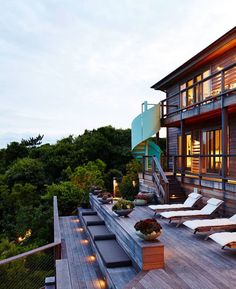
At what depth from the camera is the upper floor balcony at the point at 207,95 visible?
34.8 feet

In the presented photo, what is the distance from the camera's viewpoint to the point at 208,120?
1551 cm

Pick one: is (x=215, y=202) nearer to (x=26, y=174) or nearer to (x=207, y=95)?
(x=207, y=95)

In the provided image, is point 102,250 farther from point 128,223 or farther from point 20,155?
point 20,155

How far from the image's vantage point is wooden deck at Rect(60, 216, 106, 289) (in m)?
6.68

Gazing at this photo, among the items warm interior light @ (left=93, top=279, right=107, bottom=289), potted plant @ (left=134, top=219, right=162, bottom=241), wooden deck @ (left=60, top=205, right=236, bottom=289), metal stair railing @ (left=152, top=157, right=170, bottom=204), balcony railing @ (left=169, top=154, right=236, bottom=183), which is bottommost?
warm interior light @ (left=93, top=279, right=107, bottom=289)

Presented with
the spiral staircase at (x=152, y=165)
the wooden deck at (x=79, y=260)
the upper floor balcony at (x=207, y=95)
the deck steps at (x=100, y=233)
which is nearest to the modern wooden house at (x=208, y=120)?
the upper floor balcony at (x=207, y=95)

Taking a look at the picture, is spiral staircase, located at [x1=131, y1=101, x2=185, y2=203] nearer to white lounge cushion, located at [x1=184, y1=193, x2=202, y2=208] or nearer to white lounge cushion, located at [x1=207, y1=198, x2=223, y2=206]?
white lounge cushion, located at [x1=184, y1=193, x2=202, y2=208]

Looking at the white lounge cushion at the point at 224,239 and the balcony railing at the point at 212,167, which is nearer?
the white lounge cushion at the point at 224,239

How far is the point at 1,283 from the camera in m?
10.1

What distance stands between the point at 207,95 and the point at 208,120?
1202 mm

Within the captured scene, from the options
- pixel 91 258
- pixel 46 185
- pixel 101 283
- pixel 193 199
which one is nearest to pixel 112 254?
pixel 101 283

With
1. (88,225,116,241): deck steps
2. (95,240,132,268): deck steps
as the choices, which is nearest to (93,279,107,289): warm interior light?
(95,240,132,268): deck steps

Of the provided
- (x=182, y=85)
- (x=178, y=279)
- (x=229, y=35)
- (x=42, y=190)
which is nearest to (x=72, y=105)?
(x=42, y=190)

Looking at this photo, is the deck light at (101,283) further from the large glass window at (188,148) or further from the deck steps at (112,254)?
the large glass window at (188,148)
